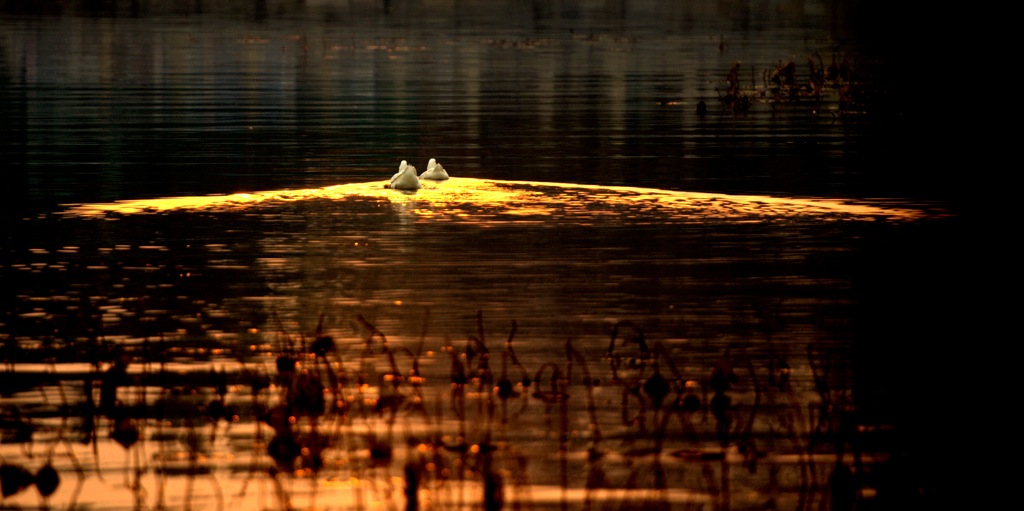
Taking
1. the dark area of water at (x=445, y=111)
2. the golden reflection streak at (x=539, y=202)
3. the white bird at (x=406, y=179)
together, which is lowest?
the golden reflection streak at (x=539, y=202)

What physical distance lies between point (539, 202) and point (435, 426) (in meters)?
12.8

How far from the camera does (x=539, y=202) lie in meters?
24.8

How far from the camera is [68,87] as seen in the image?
52938 mm

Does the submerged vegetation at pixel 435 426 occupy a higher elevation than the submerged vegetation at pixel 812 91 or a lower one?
lower

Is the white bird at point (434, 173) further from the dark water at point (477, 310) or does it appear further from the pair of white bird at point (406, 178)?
the dark water at point (477, 310)

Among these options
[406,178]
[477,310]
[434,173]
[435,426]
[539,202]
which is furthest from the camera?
[434,173]

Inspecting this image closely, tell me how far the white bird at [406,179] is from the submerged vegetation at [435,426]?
1056cm

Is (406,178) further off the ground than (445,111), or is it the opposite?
(445,111)

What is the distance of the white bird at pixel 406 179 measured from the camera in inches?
1009

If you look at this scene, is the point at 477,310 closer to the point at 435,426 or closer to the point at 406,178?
the point at 435,426

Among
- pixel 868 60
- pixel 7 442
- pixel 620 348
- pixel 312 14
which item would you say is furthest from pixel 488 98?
pixel 312 14

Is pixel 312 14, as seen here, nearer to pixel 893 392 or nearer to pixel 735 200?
pixel 735 200

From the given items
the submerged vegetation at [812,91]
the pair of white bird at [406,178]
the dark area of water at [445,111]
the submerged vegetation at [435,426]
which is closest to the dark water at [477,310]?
the submerged vegetation at [435,426]

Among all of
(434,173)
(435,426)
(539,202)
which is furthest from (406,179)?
(435,426)
